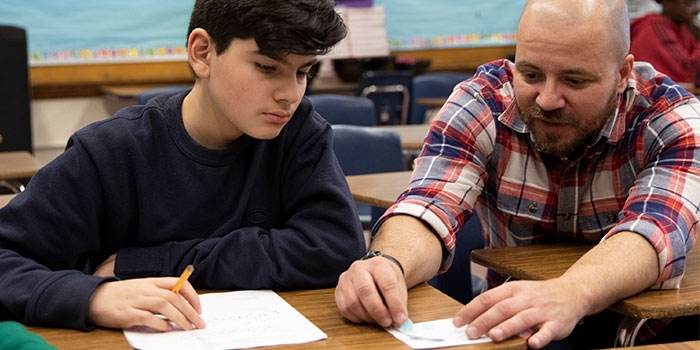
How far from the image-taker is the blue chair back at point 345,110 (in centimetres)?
394

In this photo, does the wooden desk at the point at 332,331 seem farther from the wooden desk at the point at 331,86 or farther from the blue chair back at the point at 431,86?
the wooden desk at the point at 331,86

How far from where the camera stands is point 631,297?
1499mm

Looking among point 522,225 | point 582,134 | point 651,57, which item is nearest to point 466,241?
point 522,225

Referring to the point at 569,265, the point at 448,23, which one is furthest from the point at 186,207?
the point at 448,23

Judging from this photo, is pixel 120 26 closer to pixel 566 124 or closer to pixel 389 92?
pixel 389 92

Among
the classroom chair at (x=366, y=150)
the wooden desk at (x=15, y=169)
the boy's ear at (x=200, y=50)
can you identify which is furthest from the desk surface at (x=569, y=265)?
the wooden desk at (x=15, y=169)

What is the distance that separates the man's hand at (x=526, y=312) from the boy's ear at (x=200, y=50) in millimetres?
583

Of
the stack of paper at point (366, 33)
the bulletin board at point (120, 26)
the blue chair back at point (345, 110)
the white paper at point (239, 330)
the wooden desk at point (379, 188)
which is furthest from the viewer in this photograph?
the stack of paper at point (366, 33)

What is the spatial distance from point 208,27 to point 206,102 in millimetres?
123

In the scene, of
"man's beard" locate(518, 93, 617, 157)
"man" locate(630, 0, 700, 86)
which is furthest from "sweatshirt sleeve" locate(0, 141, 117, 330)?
"man" locate(630, 0, 700, 86)

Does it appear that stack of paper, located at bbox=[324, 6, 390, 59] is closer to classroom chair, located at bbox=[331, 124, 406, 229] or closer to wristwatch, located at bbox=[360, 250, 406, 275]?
classroom chair, located at bbox=[331, 124, 406, 229]

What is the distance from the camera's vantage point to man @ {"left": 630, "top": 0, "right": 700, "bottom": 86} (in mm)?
5996

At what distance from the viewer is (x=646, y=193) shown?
167 cm

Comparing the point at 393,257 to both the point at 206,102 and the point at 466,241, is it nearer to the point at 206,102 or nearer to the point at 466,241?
the point at 206,102
